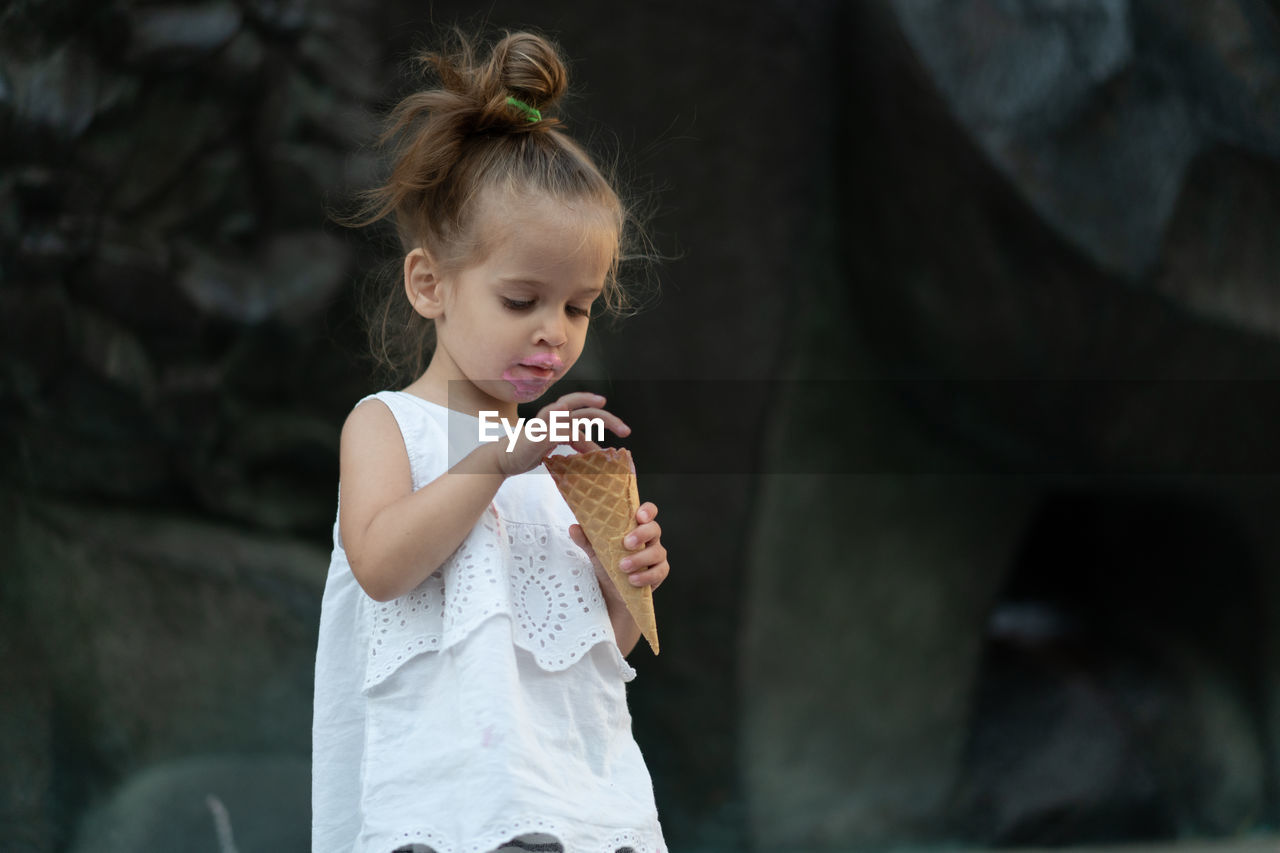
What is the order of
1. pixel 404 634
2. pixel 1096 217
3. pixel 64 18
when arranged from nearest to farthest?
pixel 404 634, pixel 64 18, pixel 1096 217

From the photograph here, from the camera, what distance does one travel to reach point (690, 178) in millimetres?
3127

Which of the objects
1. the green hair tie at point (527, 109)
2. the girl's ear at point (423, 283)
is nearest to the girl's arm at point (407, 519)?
the girl's ear at point (423, 283)

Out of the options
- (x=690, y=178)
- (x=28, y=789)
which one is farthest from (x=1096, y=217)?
(x=28, y=789)

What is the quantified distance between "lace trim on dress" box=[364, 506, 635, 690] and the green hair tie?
19.2 inches

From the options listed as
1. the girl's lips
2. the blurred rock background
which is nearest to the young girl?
the girl's lips

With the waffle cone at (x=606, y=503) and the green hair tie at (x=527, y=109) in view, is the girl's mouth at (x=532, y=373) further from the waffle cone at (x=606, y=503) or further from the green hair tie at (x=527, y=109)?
the green hair tie at (x=527, y=109)

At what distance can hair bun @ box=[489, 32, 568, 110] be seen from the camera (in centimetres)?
142

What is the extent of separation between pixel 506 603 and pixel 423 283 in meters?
0.41

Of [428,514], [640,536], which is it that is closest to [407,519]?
[428,514]

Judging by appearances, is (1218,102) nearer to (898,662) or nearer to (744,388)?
(744,388)

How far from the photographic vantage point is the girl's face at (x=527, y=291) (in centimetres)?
131

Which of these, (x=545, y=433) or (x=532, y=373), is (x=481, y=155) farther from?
(x=545, y=433)

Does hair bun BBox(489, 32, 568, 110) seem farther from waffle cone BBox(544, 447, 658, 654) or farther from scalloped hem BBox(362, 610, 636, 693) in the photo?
scalloped hem BBox(362, 610, 636, 693)

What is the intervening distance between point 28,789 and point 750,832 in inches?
71.5
